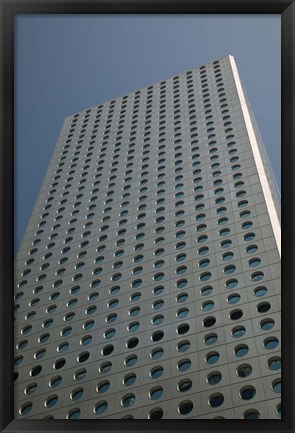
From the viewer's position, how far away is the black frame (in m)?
4.25

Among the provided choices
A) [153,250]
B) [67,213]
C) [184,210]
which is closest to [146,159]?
[67,213]

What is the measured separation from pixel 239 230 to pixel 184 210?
391cm

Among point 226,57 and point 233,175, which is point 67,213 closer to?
point 233,175

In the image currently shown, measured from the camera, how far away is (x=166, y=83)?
151 ft

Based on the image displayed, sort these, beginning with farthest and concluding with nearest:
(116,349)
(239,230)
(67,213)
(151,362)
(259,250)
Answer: (67,213) → (239,230) → (259,250) → (116,349) → (151,362)

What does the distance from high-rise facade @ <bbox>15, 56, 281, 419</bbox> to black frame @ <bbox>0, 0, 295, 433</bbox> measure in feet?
41.1

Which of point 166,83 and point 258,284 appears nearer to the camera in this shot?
point 258,284

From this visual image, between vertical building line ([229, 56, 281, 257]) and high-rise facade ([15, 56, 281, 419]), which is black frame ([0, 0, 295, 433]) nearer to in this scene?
high-rise facade ([15, 56, 281, 419])

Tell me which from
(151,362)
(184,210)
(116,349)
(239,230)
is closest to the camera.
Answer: (151,362)

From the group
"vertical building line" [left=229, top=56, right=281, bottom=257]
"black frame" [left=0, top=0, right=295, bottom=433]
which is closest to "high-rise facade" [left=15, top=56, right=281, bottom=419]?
"vertical building line" [left=229, top=56, right=281, bottom=257]
